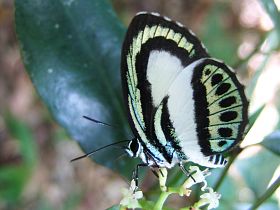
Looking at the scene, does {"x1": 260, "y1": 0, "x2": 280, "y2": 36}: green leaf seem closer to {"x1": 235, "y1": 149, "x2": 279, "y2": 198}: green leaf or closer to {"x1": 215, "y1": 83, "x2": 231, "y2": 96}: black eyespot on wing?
{"x1": 215, "y1": 83, "x2": 231, "y2": 96}: black eyespot on wing

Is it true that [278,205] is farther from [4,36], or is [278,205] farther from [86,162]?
[4,36]

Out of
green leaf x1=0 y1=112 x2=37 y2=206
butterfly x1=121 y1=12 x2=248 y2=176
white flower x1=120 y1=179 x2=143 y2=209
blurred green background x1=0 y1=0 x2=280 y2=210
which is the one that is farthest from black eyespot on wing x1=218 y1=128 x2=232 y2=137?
green leaf x1=0 y1=112 x2=37 y2=206

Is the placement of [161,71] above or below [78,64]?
below

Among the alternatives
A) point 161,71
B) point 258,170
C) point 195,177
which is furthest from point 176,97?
point 258,170

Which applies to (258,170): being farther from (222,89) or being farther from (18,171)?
(18,171)

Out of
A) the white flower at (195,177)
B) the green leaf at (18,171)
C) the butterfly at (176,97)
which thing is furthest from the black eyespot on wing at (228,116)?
the green leaf at (18,171)

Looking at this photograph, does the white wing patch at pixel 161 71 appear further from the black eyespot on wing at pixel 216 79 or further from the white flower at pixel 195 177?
the white flower at pixel 195 177
